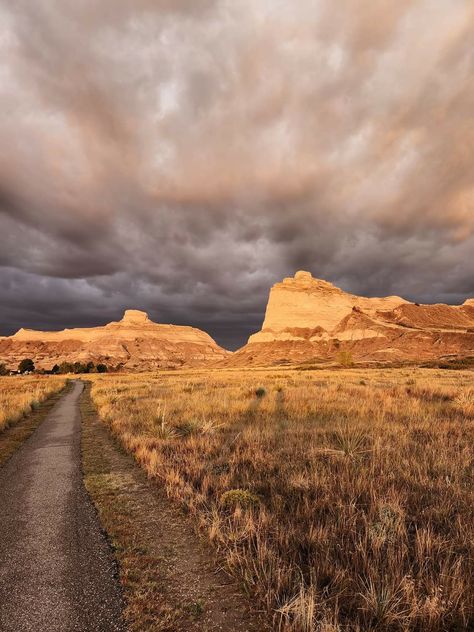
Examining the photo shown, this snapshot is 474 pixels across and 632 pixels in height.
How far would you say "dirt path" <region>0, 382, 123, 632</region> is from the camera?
10.3 feet

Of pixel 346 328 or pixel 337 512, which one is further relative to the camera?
pixel 346 328

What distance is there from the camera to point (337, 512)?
4.77m

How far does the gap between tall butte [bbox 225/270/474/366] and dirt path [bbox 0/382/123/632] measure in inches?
3700

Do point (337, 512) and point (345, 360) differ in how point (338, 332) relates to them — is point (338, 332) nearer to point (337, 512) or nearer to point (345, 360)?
point (345, 360)

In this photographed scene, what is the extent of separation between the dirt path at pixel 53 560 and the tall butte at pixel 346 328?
93967 mm

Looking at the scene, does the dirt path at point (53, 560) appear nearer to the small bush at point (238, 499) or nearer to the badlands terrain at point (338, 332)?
the small bush at point (238, 499)

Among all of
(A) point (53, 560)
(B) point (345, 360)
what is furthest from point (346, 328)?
(A) point (53, 560)

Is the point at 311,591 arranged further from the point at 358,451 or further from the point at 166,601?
the point at 358,451

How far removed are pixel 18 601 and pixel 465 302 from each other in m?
208

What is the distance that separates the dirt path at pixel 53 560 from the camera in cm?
315

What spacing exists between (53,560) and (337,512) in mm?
3644

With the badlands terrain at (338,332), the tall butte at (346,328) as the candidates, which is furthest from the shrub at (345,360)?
the tall butte at (346,328)

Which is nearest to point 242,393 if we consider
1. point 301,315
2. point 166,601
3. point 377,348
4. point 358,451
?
point 358,451

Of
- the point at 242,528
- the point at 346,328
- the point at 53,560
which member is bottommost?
the point at 53,560
